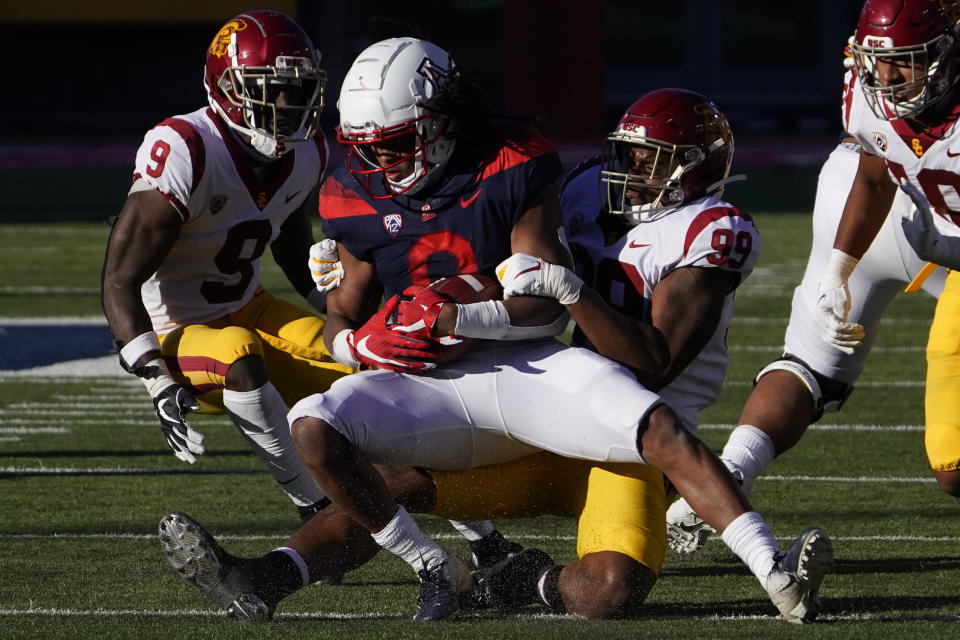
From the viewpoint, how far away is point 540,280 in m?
3.21

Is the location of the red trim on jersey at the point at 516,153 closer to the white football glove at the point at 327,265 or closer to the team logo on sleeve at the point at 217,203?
the white football glove at the point at 327,265

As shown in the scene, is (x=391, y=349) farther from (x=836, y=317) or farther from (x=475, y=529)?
(x=836, y=317)

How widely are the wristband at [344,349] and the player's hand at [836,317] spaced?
115 cm

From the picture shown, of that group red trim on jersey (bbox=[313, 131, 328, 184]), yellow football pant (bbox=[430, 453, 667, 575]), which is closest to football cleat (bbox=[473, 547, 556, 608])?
yellow football pant (bbox=[430, 453, 667, 575])

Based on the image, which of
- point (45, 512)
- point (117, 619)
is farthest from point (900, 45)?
point (45, 512)

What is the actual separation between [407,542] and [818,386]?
1.36 m

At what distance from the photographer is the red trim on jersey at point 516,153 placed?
343cm

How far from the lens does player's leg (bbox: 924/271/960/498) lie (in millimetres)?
3861

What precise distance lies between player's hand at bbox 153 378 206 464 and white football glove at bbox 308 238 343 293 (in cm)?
40

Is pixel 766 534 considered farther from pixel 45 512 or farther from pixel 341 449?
pixel 45 512

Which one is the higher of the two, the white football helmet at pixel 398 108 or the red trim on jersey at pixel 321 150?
the white football helmet at pixel 398 108

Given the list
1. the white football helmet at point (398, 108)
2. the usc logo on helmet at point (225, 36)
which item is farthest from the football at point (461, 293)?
the usc logo on helmet at point (225, 36)

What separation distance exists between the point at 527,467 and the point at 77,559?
1151mm

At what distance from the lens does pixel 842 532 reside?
413 centimetres
